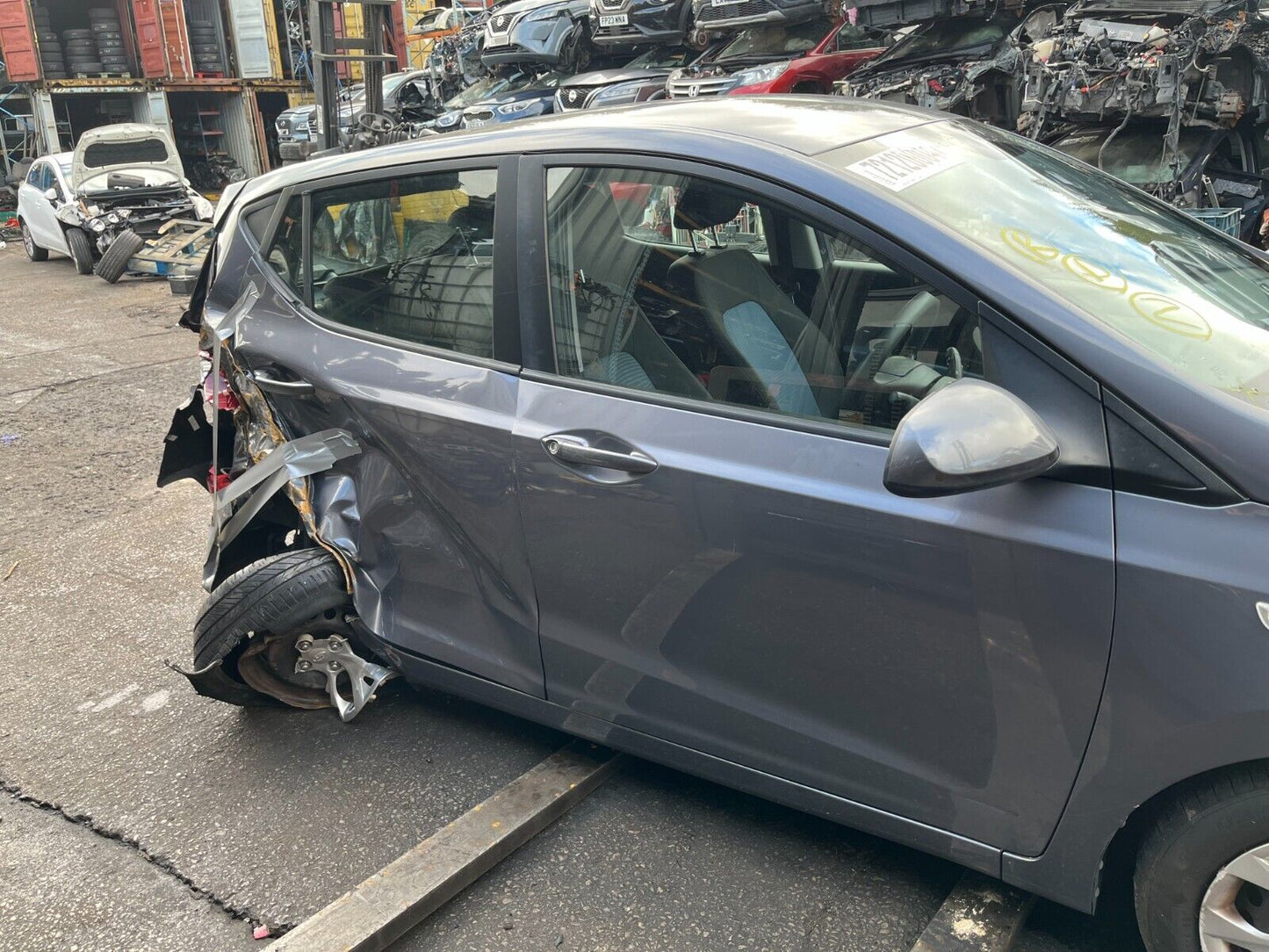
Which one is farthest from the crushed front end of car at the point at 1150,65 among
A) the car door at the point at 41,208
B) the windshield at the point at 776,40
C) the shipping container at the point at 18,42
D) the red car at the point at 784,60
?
the shipping container at the point at 18,42

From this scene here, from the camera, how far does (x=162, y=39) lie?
23.0m

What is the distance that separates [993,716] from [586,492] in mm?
915

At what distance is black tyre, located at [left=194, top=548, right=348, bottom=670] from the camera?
2.84 meters

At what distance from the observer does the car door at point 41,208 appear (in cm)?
1422

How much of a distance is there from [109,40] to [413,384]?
2497cm

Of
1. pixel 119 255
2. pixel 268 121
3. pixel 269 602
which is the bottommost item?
pixel 268 121

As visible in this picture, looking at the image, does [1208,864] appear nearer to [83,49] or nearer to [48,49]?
[48,49]

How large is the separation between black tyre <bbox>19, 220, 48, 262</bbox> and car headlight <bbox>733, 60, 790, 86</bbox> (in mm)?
10472

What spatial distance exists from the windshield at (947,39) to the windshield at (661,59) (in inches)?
174

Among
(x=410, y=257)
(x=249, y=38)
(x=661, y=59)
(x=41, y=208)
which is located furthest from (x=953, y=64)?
(x=249, y=38)

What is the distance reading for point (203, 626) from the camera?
2891mm

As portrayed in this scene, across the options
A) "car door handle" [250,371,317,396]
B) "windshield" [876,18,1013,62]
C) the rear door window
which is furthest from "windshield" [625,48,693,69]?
"car door handle" [250,371,317,396]

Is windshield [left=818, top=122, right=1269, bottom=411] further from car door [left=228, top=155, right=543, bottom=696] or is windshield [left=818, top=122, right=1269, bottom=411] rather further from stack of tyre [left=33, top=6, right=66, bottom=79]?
stack of tyre [left=33, top=6, right=66, bottom=79]

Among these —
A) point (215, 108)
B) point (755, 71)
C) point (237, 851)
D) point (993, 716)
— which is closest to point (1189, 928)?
point (993, 716)
